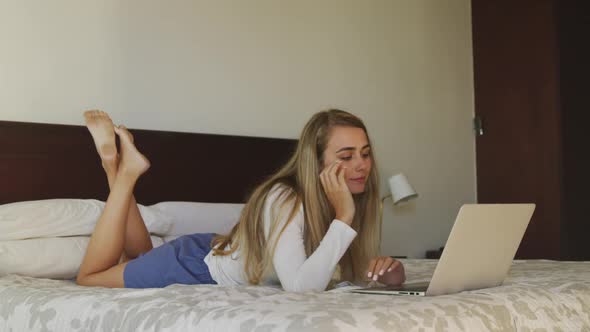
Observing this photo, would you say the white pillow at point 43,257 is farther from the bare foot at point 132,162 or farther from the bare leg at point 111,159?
the bare foot at point 132,162

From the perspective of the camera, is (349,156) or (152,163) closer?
(349,156)

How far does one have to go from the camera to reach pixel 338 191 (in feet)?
6.74

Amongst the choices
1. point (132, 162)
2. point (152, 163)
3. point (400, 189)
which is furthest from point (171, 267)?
point (400, 189)

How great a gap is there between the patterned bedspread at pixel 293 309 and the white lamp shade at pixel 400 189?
171cm

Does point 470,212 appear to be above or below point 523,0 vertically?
below

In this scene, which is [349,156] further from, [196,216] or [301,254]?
[196,216]

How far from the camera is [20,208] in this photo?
2451mm

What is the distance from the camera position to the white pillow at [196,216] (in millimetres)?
2859

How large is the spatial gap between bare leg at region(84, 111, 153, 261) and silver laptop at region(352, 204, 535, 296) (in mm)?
1072

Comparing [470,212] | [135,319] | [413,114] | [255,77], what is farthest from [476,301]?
[413,114]

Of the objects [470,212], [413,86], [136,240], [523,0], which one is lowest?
[136,240]

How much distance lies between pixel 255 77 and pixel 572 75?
1.78 m

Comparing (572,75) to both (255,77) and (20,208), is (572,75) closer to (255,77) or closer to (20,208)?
(255,77)

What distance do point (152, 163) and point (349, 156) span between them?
114cm
